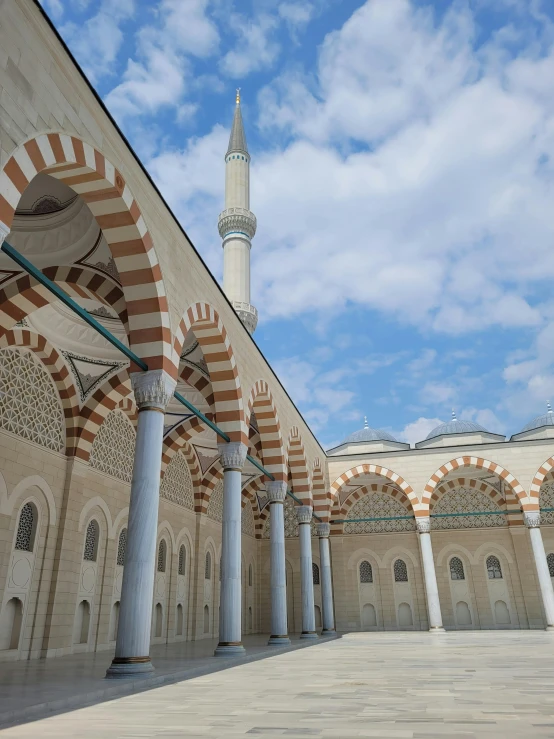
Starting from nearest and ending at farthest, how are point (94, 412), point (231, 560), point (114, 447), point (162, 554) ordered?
point (231, 560) < point (94, 412) < point (114, 447) < point (162, 554)

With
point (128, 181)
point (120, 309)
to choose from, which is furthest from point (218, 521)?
point (128, 181)

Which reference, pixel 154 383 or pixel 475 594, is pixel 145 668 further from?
pixel 475 594

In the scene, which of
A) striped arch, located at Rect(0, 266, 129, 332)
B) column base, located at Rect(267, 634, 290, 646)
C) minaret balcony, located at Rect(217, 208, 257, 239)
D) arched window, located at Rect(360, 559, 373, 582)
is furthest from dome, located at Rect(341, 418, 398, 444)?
striped arch, located at Rect(0, 266, 129, 332)

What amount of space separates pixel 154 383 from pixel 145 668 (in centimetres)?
240

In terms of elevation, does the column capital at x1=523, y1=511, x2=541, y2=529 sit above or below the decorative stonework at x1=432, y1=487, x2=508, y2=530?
below

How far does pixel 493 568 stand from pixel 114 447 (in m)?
11.3

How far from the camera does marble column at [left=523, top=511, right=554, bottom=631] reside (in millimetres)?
13172

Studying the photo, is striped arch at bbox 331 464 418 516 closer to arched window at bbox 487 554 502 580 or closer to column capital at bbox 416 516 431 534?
column capital at bbox 416 516 431 534

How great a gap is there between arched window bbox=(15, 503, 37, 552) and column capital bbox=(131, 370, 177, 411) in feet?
10.3

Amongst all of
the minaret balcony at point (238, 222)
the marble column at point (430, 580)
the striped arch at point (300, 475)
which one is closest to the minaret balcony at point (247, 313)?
the minaret balcony at point (238, 222)

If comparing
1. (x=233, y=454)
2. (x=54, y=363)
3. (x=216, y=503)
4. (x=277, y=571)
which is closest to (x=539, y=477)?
(x=277, y=571)

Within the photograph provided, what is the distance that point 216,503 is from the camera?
46.2ft

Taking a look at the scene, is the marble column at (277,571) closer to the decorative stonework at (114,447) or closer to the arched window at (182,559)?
the decorative stonework at (114,447)

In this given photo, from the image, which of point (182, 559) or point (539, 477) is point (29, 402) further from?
point (539, 477)
